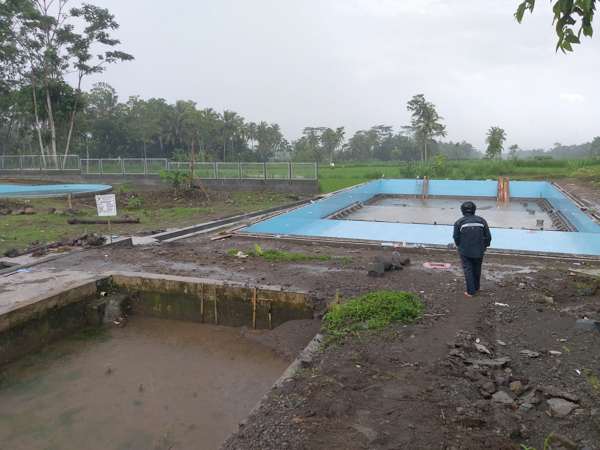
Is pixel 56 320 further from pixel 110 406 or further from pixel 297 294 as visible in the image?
pixel 297 294

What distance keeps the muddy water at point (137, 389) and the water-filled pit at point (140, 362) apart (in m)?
0.01

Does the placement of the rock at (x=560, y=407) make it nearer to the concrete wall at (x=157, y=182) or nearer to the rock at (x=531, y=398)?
the rock at (x=531, y=398)

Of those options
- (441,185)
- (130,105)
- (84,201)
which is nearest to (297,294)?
(84,201)

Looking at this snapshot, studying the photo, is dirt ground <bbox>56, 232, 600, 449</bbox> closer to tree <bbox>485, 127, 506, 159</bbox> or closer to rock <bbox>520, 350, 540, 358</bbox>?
rock <bbox>520, 350, 540, 358</bbox>

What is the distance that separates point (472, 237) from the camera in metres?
5.93

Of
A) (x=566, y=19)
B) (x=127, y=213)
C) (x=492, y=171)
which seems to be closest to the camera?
(x=566, y=19)

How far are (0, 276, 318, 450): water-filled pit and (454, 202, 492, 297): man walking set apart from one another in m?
2.31

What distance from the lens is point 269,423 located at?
134 inches

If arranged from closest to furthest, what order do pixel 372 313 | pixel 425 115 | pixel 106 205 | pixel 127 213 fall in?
pixel 372 313 < pixel 106 205 < pixel 127 213 < pixel 425 115

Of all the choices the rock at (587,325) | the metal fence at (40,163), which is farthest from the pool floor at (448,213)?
the metal fence at (40,163)

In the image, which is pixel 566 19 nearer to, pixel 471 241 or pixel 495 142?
pixel 471 241

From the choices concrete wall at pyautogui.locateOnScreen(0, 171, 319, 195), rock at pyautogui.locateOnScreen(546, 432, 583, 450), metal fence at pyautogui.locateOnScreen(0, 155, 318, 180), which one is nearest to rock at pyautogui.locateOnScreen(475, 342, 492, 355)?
rock at pyautogui.locateOnScreen(546, 432, 583, 450)

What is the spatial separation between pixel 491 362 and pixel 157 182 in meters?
22.5

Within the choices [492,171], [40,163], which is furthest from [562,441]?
[492,171]
